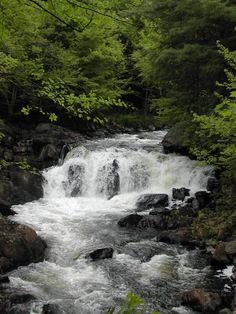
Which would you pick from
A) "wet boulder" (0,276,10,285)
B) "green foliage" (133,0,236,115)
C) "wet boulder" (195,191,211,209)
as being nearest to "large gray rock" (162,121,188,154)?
"green foliage" (133,0,236,115)

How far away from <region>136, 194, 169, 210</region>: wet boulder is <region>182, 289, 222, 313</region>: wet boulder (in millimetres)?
6699

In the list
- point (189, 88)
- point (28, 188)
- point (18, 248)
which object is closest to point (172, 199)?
point (189, 88)

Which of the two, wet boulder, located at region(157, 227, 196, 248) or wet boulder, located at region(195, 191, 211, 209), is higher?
wet boulder, located at region(195, 191, 211, 209)

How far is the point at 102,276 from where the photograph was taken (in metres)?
9.88

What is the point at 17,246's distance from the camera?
34.2 feet

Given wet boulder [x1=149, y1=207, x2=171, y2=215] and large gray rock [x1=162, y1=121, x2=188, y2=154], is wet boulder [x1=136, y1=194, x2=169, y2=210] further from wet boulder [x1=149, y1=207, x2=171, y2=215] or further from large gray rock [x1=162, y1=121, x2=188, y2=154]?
large gray rock [x1=162, y1=121, x2=188, y2=154]

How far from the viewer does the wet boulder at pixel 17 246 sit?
10.1 metres

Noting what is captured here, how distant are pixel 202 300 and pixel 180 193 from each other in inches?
299

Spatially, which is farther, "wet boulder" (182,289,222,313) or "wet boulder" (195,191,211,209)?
"wet boulder" (195,191,211,209)

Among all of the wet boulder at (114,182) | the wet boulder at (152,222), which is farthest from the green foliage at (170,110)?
the wet boulder at (152,222)

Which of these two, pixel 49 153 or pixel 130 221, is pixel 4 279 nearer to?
pixel 130 221

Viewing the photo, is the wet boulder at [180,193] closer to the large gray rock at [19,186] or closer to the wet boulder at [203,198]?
the wet boulder at [203,198]

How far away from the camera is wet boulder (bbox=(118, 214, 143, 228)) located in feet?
44.3

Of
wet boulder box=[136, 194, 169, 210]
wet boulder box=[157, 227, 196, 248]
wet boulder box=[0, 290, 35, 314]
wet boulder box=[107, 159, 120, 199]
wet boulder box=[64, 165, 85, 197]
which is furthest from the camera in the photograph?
wet boulder box=[64, 165, 85, 197]
